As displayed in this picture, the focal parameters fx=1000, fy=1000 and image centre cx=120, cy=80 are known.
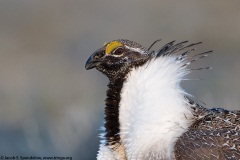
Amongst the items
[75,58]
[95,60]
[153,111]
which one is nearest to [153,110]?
[153,111]

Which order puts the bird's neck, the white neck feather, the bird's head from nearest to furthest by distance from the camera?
the white neck feather → the bird's neck → the bird's head

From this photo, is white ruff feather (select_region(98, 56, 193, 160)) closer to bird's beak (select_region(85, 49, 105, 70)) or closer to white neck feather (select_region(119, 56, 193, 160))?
white neck feather (select_region(119, 56, 193, 160))

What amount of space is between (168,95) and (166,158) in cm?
46

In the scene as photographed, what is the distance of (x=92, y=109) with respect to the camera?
8891 mm

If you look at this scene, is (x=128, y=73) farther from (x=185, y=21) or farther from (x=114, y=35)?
(x=185, y=21)

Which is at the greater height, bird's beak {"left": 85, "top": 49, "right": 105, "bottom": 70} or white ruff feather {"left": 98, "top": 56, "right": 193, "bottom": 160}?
bird's beak {"left": 85, "top": 49, "right": 105, "bottom": 70}

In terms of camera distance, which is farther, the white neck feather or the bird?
the white neck feather

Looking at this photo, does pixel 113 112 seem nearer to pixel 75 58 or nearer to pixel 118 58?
pixel 118 58

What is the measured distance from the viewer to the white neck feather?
15.8 ft

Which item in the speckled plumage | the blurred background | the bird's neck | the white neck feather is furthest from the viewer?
the blurred background

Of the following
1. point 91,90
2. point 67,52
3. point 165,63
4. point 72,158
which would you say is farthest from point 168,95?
point 67,52

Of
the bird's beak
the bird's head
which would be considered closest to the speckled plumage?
the bird's head

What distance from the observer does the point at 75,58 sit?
12.2 meters

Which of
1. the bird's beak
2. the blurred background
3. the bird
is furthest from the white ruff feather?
the blurred background
